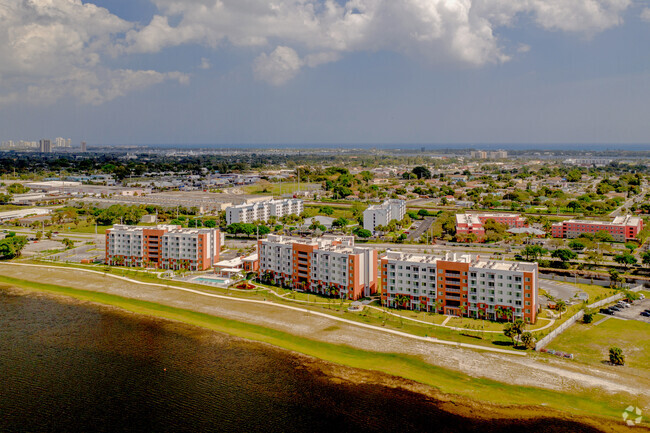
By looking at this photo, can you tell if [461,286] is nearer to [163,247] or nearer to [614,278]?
[614,278]

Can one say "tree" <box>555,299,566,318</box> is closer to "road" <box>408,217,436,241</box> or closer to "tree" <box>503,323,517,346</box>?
"tree" <box>503,323,517,346</box>

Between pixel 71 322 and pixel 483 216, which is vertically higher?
A: pixel 483 216

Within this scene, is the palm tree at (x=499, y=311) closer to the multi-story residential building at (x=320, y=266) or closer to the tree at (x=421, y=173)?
the multi-story residential building at (x=320, y=266)

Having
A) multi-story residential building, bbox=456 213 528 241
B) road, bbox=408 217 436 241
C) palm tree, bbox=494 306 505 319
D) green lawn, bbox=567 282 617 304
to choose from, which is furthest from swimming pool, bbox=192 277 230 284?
multi-story residential building, bbox=456 213 528 241

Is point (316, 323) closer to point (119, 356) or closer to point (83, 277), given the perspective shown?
point (119, 356)

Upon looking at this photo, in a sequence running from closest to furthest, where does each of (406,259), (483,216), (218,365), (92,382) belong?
(92,382) → (218,365) → (406,259) → (483,216)

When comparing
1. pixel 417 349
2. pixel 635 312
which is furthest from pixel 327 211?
pixel 417 349

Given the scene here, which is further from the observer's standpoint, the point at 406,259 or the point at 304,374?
the point at 406,259

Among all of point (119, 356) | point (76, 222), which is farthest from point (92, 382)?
point (76, 222)
